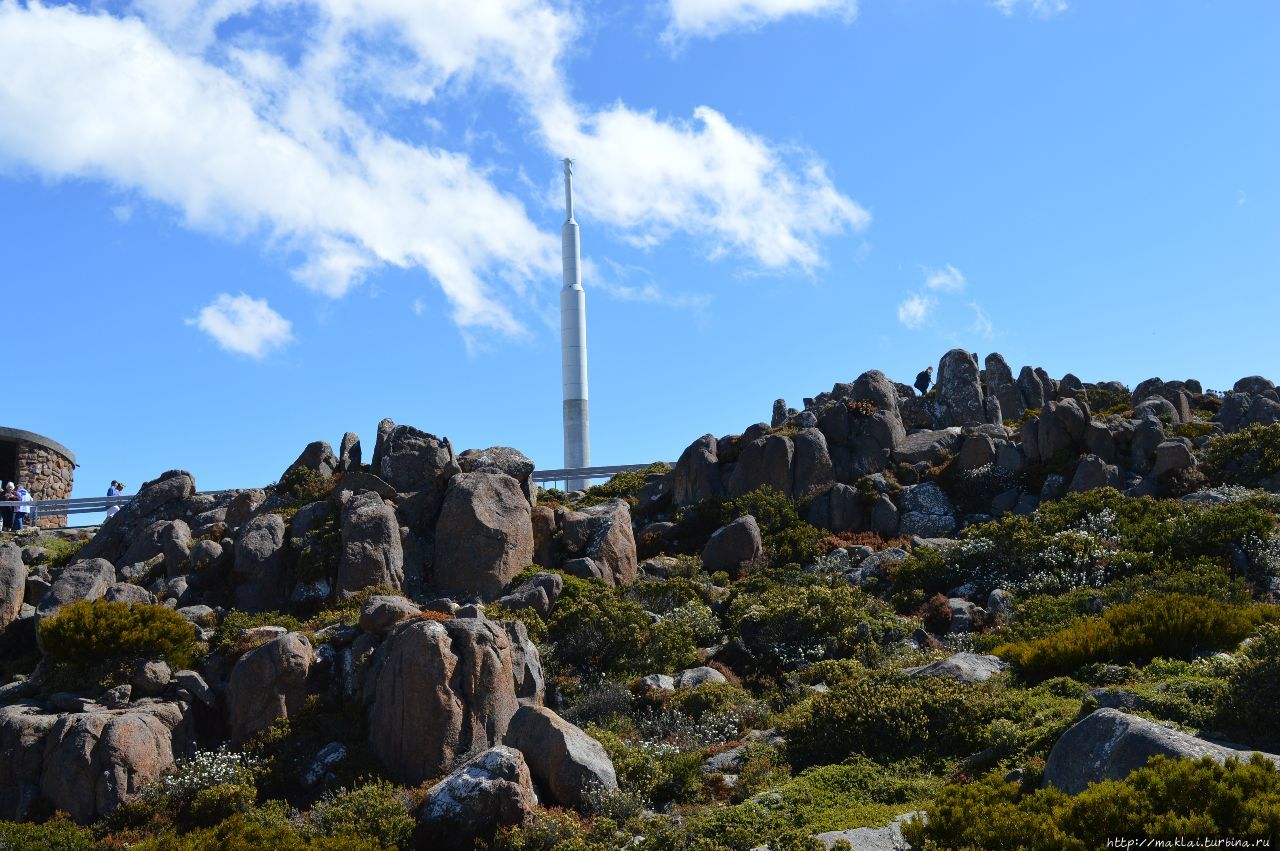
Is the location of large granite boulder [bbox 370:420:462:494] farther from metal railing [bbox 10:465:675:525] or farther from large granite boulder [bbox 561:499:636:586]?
metal railing [bbox 10:465:675:525]

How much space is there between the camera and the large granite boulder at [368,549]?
2867 cm

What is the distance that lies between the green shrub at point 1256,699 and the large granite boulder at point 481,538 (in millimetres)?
17968

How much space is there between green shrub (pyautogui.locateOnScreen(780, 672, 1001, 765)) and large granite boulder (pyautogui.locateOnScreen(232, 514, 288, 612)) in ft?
50.2

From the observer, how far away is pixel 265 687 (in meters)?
20.9

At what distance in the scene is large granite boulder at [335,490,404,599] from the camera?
28.7 meters

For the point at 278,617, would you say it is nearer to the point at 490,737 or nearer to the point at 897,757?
the point at 490,737

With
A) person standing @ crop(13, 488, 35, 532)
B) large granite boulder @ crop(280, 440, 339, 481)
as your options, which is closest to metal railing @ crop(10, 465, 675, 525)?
person standing @ crop(13, 488, 35, 532)

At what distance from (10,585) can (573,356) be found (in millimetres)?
41662

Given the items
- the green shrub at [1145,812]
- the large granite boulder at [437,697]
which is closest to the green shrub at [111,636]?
the large granite boulder at [437,697]

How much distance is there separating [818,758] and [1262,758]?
7.38 metres

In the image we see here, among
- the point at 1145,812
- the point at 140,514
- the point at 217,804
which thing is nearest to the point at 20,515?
the point at 140,514

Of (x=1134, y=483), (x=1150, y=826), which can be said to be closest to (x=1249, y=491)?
(x=1134, y=483)

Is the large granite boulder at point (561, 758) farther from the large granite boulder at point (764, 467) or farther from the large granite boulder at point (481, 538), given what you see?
the large granite boulder at point (764, 467)

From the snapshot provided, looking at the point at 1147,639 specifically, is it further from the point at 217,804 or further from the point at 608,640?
the point at 217,804
